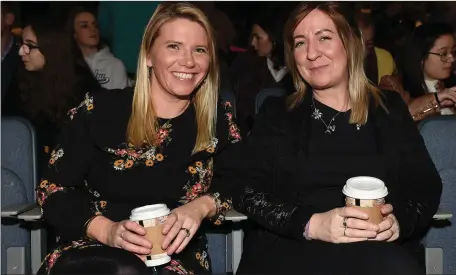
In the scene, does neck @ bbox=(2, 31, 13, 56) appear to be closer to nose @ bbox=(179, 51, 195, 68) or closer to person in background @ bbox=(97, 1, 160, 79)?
person in background @ bbox=(97, 1, 160, 79)

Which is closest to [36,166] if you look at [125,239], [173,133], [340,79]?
[173,133]

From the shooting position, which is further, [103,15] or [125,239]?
[103,15]

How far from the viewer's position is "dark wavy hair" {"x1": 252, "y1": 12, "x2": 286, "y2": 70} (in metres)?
3.90

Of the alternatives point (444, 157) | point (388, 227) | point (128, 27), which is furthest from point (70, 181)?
point (128, 27)

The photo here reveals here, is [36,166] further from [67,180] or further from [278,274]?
[278,274]

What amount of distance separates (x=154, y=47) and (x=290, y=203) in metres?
0.68

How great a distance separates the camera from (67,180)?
7.02 feet

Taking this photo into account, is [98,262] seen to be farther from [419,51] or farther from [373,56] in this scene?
[373,56]

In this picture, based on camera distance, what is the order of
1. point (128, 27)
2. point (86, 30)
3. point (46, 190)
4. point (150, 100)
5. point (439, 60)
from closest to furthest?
point (46, 190), point (150, 100), point (439, 60), point (86, 30), point (128, 27)

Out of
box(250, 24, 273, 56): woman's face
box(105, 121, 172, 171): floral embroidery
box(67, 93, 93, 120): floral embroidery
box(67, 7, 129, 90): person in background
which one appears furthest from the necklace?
box(250, 24, 273, 56): woman's face

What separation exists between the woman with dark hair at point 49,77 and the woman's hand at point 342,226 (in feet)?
4.43

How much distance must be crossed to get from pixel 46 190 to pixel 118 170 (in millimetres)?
233

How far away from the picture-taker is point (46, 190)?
6.95 ft

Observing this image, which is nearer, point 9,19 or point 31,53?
point 31,53
